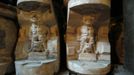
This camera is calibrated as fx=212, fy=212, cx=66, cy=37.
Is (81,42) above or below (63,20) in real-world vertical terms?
below

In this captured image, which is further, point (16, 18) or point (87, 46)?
point (16, 18)

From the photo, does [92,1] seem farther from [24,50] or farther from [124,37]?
[24,50]

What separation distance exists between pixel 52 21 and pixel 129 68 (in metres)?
0.63

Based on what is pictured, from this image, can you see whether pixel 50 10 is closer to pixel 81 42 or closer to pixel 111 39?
pixel 81 42

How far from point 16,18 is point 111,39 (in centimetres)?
76

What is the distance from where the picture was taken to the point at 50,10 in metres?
1.52

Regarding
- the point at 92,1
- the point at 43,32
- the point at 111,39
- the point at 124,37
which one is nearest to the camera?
the point at 92,1

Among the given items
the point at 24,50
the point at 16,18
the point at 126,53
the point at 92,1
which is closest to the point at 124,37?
the point at 126,53

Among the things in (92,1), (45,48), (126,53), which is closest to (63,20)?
(45,48)

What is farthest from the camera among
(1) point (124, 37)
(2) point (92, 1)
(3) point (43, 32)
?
(3) point (43, 32)

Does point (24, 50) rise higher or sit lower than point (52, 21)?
lower

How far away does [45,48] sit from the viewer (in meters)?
1.52

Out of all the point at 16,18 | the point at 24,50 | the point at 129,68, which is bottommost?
the point at 129,68

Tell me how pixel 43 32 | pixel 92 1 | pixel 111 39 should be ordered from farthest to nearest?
pixel 111 39 → pixel 43 32 → pixel 92 1
